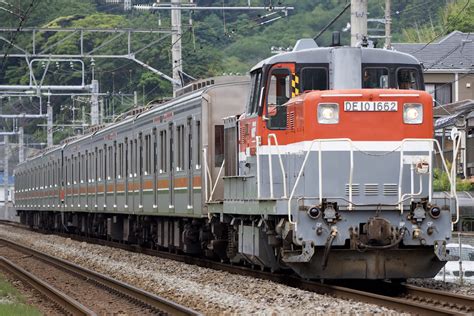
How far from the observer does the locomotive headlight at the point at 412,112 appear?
51.1 feet

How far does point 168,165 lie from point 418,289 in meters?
10.0

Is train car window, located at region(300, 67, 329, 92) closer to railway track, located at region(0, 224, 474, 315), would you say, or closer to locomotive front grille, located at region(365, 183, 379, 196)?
locomotive front grille, located at region(365, 183, 379, 196)

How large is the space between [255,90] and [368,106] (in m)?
1.89

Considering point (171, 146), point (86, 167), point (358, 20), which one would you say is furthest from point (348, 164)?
point (86, 167)

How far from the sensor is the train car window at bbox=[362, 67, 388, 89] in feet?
A: 52.5

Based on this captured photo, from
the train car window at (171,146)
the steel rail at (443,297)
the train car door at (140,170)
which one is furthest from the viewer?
the train car door at (140,170)

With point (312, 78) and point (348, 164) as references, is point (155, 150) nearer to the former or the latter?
point (312, 78)

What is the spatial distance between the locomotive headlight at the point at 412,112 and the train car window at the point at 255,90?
2179mm

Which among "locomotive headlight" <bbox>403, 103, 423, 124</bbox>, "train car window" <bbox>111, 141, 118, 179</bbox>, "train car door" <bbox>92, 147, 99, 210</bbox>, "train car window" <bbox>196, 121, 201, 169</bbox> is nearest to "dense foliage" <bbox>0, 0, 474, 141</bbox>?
"train car door" <bbox>92, 147, 99, 210</bbox>

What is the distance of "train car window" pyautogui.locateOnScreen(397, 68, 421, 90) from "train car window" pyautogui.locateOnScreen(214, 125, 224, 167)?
505cm

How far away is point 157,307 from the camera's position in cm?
1459

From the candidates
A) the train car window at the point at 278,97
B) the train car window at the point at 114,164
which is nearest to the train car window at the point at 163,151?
the train car window at the point at 114,164

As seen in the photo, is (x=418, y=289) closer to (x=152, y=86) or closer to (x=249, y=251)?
(x=249, y=251)

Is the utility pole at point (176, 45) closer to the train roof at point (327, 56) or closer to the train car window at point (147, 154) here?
the train car window at point (147, 154)
